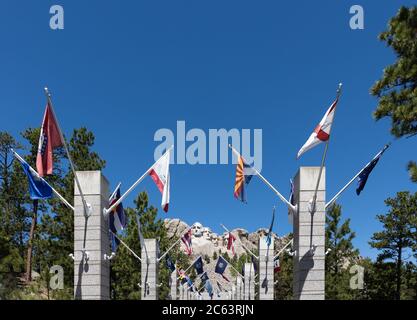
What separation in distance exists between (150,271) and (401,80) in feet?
85.1

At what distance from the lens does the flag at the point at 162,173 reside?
19.9 meters

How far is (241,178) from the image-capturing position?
855 inches

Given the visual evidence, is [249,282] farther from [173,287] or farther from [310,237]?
[310,237]

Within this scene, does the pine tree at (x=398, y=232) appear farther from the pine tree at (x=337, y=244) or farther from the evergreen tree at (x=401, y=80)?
the evergreen tree at (x=401, y=80)

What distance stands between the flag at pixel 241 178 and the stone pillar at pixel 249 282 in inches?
923

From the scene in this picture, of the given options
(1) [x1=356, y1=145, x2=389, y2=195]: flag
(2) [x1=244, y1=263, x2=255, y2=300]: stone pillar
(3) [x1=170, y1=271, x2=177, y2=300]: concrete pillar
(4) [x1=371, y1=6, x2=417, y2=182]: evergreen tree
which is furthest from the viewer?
(3) [x1=170, y1=271, x2=177, y2=300]: concrete pillar

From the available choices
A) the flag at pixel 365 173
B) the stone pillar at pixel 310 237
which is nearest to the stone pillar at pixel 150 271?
the stone pillar at pixel 310 237

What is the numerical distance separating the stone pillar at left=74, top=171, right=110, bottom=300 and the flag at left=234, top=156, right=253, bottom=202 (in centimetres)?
627

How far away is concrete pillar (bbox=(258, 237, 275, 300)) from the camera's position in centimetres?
3581

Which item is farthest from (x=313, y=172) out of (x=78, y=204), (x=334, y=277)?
(x=334, y=277)

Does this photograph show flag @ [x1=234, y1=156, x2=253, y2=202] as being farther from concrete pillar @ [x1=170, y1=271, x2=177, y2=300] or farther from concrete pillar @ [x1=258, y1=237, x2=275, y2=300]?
concrete pillar @ [x1=170, y1=271, x2=177, y2=300]

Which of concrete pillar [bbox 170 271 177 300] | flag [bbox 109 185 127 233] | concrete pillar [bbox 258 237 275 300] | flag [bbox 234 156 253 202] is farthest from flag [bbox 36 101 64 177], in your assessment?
concrete pillar [bbox 170 271 177 300]

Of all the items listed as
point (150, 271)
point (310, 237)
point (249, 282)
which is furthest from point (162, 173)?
point (249, 282)
